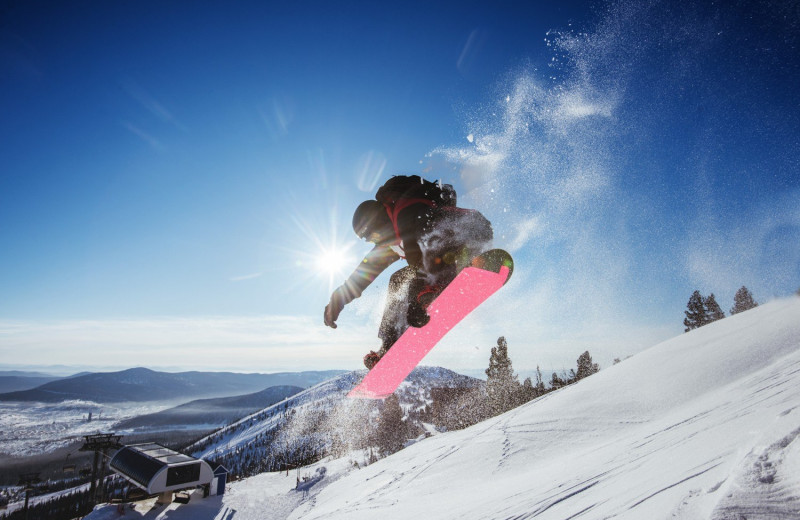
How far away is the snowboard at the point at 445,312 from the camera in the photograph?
4383 mm

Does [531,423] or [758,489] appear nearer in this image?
[758,489]

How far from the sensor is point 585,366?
44.5 metres

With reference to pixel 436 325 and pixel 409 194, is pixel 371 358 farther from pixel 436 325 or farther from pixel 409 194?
pixel 409 194

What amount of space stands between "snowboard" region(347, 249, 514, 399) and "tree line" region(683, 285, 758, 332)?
1919 inches

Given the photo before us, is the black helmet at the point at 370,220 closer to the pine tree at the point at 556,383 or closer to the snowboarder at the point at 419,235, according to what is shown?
the snowboarder at the point at 419,235

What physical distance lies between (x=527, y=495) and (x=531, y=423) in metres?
5.91

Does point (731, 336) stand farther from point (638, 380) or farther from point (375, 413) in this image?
point (375, 413)

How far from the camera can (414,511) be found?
7016 millimetres

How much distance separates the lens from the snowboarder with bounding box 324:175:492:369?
362 cm

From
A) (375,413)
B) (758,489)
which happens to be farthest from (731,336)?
(375,413)

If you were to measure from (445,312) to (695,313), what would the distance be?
5152cm

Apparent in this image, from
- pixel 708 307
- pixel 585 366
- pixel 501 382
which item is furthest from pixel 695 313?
pixel 501 382

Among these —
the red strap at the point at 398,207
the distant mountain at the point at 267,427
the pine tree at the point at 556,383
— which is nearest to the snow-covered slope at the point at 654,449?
the red strap at the point at 398,207

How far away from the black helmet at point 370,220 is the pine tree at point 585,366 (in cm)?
4845
